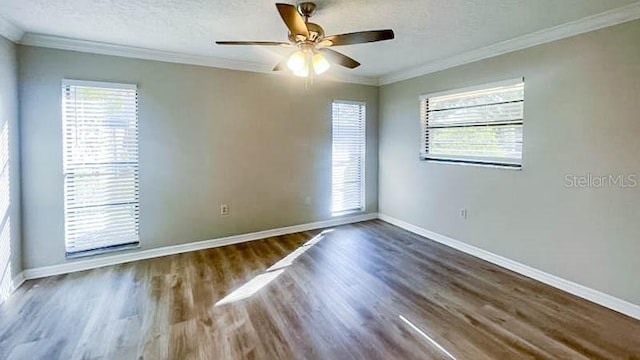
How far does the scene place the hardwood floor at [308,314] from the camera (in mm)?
2252

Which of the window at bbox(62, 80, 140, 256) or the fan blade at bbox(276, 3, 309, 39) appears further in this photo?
the window at bbox(62, 80, 140, 256)

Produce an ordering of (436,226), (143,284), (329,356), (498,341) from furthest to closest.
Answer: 1. (436,226)
2. (143,284)
3. (498,341)
4. (329,356)

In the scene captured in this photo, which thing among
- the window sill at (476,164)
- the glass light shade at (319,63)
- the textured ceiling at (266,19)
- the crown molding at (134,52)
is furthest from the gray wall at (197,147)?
the glass light shade at (319,63)

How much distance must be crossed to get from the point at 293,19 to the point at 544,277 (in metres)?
3.41

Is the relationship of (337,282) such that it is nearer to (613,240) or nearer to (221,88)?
(613,240)

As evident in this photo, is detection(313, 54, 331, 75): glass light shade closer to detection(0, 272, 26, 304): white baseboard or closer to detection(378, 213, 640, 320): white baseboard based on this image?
detection(378, 213, 640, 320): white baseboard

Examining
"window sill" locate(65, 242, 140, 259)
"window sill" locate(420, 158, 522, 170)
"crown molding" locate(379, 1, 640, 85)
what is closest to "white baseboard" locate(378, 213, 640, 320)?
"window sill" locate(420, 158, 522, 170)

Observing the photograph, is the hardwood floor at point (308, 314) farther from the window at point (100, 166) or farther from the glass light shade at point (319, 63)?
the glass light shade at point (319, 63)

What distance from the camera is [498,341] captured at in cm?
234

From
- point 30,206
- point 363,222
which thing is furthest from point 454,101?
point 30,206

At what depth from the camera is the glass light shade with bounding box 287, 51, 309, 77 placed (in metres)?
2.72

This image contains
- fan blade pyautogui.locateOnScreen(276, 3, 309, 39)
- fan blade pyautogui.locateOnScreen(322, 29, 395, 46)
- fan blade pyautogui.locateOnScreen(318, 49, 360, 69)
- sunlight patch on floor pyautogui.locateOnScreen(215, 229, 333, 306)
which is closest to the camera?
fan blade pyautogui.locateOnScreen(276, 3, 309, 39)

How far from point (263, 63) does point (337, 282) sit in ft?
9.78

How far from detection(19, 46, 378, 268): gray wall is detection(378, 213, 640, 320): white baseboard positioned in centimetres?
182
